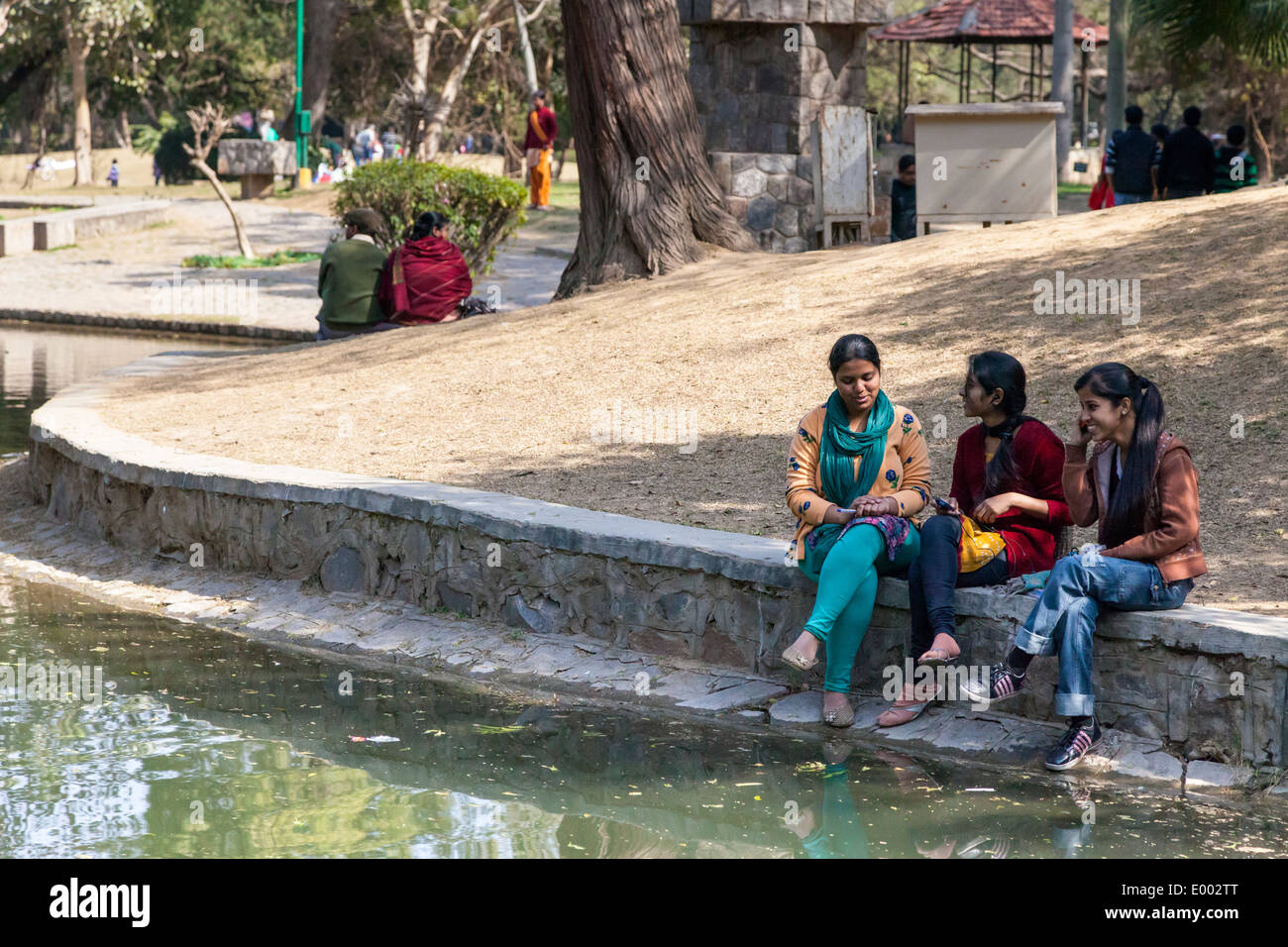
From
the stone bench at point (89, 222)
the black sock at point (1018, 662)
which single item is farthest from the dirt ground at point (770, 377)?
the stone bench at point (89, 222)

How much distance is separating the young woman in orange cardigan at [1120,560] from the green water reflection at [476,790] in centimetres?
32

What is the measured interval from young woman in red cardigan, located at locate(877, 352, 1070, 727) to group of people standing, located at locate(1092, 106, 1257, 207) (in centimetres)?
1012

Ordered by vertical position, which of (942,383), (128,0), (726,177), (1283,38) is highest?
(128,0)

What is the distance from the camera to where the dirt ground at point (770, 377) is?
7.10 meters

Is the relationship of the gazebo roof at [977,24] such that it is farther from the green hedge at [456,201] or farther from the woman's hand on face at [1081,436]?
the woman's hand on face at [1081,436]

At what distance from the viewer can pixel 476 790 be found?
480 centimetres

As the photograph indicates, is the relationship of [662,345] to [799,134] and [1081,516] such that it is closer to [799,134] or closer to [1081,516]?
[1081,516]

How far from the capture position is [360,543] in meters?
6.99

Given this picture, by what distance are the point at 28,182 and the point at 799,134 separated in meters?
→ 29.2

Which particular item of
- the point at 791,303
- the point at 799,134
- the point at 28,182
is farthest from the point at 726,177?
the point at 28,182

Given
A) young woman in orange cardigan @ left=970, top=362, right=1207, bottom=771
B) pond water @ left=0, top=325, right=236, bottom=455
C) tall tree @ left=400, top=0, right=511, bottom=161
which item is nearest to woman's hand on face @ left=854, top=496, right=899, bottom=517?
young woman in orange cardigan @ left=970, top=362, right=1207, bottom=771

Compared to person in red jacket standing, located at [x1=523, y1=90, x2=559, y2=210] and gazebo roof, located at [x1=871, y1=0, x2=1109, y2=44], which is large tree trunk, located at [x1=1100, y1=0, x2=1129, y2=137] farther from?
person in red jacket standing, located at [x1=523, y1=90, x2=559, y2=210]

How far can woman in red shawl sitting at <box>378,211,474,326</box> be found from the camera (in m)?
12.4

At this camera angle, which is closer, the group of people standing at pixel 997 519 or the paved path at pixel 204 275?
the group of people standing at pixel 997 519
